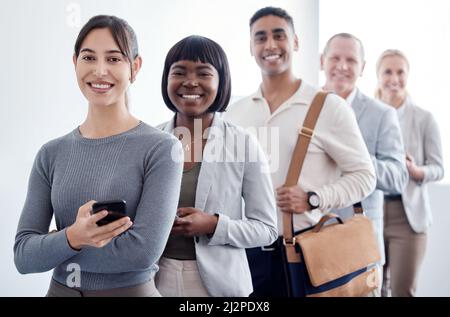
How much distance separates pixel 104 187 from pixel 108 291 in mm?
148

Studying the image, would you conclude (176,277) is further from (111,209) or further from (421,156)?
(421,156)

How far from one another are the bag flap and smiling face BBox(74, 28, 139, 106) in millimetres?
486

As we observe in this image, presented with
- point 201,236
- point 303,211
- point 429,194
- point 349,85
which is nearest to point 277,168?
point 303,211

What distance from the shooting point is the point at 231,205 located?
2.96 feet

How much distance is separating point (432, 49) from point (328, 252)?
65 centimetres

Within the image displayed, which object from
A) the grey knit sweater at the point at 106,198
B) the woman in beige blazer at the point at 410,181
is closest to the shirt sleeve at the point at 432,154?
the woman in beige blazer at the point at 410,181

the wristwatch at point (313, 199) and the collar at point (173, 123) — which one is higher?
the collar at point (173, 123)

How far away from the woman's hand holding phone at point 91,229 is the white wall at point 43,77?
28cm

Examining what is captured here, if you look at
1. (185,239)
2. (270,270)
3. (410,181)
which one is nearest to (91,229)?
(185,239)

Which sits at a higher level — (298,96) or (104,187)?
(298,96)

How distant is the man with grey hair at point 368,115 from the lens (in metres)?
1.35

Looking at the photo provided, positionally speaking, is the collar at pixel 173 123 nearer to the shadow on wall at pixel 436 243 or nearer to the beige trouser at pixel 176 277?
the beige trouser at pixel 176 277

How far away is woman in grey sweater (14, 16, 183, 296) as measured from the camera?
2.46 feet

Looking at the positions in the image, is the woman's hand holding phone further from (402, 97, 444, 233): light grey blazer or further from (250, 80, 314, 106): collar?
(402, 97, 444, 233): light grey blazer
